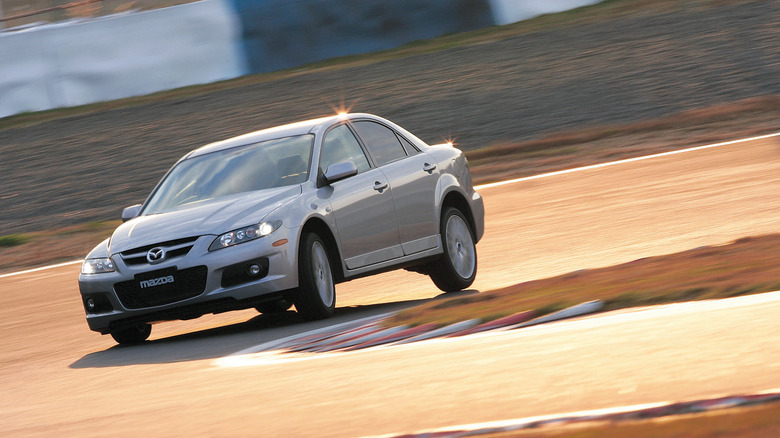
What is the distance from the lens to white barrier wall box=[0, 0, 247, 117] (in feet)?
85.7

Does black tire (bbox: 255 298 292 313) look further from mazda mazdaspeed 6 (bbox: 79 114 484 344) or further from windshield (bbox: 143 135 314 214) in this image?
Answer: windshield (bbox: 143 135 314 214)

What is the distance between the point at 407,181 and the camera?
1009 centimetres

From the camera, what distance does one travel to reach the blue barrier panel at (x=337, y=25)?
2669 centimetres

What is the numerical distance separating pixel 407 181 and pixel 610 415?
711 centimetres

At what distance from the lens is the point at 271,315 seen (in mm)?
9602

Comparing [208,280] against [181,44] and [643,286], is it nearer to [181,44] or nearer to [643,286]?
[643,286]

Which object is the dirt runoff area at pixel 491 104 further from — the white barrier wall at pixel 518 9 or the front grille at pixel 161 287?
the front grille at pixel 161 287

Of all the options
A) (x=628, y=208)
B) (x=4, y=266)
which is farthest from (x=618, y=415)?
(x=4, y=266)

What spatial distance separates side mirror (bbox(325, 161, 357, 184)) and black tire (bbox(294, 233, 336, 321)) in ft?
1.48

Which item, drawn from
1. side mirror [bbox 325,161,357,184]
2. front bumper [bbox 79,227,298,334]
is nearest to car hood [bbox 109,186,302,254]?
front bumper [bbox 79,227,298,334]

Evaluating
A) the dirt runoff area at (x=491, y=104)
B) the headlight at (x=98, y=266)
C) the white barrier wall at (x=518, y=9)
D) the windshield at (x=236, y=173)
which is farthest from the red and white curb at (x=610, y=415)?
the white barrier wall at (x=518, y=9)

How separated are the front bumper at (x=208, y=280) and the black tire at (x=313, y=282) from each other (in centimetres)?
8

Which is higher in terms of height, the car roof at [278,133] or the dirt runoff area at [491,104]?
the car roof at [278,133]

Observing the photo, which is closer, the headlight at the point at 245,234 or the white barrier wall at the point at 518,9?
the headlight at the point at 245,234
